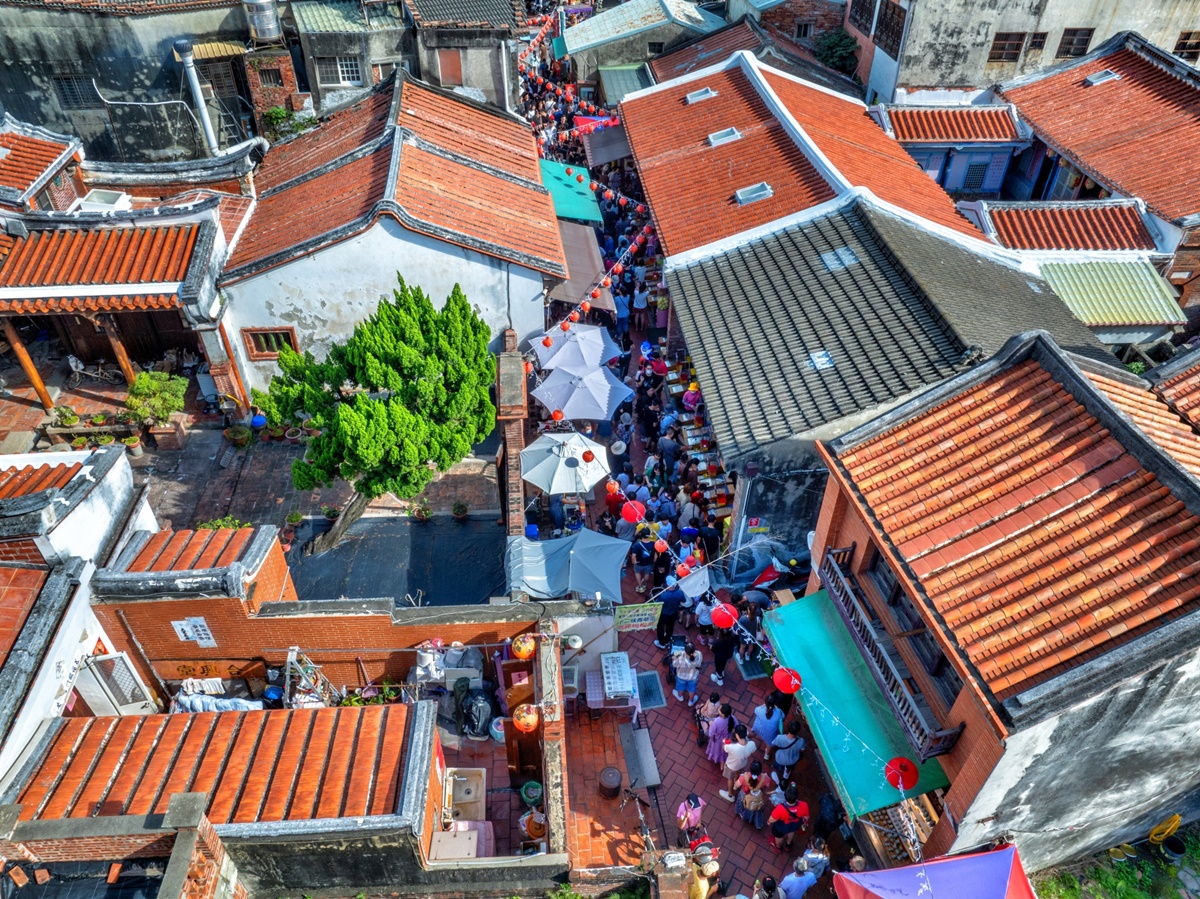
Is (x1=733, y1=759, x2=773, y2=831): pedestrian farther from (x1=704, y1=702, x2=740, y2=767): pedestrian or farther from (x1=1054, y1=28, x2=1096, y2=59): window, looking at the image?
(x1=1054, y1=28, x2=1096, y2=59): window

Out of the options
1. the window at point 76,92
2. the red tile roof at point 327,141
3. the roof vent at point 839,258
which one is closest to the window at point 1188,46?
the roof vent at point 839,258

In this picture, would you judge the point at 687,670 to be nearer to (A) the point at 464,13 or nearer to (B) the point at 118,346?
(B) the point at 118,346

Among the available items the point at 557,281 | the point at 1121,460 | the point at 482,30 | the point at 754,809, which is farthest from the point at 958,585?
the point at 482,30

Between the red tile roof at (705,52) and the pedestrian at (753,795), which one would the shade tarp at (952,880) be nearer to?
the pedestrian at (753,795)

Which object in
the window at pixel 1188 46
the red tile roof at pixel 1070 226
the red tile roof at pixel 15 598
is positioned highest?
the window at pixel 1188 46

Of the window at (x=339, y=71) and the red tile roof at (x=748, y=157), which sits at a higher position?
the window at (x=339, y=71)

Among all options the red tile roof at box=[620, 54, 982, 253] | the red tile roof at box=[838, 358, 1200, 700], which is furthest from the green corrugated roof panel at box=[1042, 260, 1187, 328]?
the red tile roof at box=[838, 358, 1200, 700]
